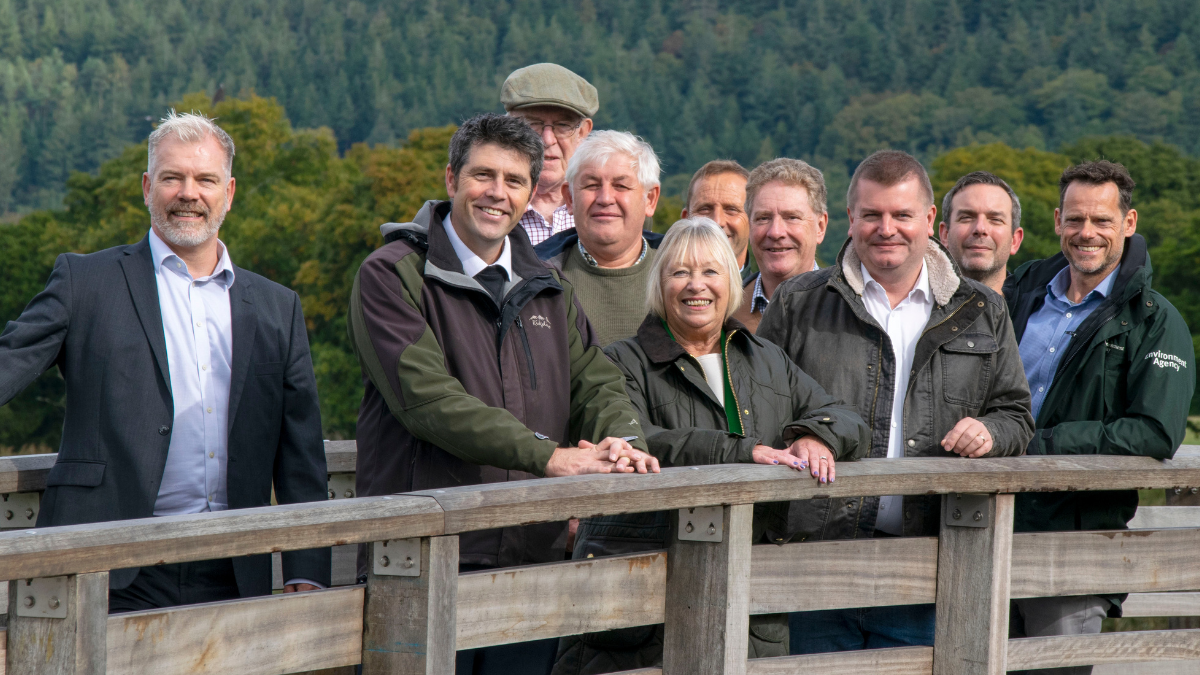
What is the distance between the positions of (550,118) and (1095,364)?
256 centimetres

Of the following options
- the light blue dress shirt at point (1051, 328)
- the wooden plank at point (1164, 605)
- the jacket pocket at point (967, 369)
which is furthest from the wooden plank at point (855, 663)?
the wooden plank at point (1164, 605)

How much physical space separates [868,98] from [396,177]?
80752 millimetres

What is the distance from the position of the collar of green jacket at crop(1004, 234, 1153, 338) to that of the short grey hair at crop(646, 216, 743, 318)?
4.72ft

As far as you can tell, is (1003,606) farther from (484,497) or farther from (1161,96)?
(1161,96)

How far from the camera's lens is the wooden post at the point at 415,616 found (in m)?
3.17

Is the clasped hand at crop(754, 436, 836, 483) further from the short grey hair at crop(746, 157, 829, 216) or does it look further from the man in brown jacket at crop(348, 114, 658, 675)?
the short grey hair at crop(746, 157, 829, 216)

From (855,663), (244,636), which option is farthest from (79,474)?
(855,663)

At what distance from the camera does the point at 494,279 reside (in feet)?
12.7

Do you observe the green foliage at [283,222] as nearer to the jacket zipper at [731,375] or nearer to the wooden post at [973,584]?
the jacket zipper at [731,375]

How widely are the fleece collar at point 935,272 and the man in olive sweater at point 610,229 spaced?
0.78 meters

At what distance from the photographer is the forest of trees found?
170 feet

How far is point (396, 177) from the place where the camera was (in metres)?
43.4

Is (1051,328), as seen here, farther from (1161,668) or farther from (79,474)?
(79,474)

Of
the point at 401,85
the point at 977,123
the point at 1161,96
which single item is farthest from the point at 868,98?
the point at 401,85
